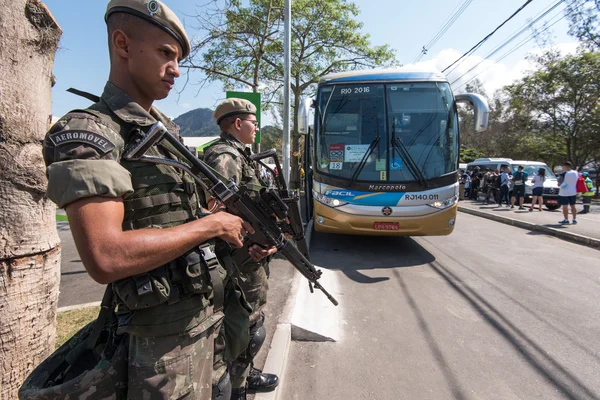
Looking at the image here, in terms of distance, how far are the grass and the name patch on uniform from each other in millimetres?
2292

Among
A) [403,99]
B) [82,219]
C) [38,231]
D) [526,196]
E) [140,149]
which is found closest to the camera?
[82,219]

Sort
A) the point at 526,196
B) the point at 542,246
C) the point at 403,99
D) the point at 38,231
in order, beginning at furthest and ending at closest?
the point at 526,196 < the point at 542,246 < the point at 403,99 < the point at 38,231

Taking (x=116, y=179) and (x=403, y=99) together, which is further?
(x=403, y=99)

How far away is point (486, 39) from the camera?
33.8 ft

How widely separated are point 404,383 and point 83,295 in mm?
3559

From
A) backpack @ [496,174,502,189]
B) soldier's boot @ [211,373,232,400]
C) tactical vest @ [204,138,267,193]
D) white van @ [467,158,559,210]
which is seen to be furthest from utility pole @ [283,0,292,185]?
white van @ [467,158,559,210]

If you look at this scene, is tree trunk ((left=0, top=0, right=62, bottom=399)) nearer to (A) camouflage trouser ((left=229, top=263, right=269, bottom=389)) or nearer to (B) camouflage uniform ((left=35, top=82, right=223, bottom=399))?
(B) camouflage uniform ((left=35, top=82, right=223, bottom=399))

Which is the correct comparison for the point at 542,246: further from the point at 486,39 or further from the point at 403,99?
the point at 486,39

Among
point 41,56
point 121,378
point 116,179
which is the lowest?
point 121,378

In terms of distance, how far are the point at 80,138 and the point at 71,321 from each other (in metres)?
2.71

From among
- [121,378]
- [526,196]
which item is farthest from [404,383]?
[526,196]

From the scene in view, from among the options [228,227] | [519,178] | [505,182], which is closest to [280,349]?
[228,227]

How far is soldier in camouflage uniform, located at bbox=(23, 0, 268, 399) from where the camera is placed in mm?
993

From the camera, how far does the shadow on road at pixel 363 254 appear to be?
5199 mm
